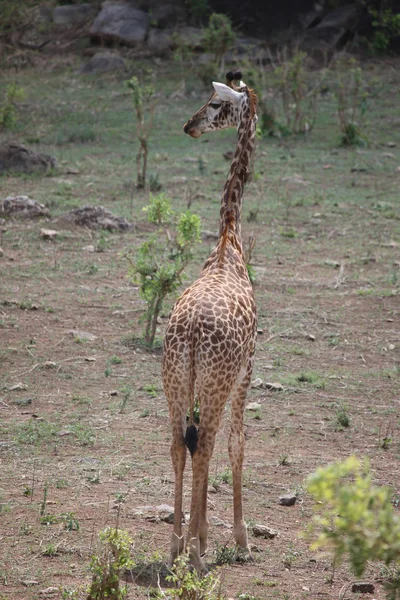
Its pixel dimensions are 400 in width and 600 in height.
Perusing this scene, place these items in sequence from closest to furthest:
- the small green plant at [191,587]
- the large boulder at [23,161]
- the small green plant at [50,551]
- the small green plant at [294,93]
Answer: the small green plant at [191,587]
the small green plant at [50,551]
the large boulder at [23,161]
the small green plant at [294,93]

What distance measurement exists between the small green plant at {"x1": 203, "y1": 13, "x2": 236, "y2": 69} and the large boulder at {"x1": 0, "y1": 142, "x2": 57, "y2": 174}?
6.99m

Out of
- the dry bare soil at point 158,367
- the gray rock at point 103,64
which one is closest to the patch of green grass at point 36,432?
the dry bare soil at point 158,367

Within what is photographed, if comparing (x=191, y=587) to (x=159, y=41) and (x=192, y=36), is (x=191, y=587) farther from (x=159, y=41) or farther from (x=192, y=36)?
(x=159, y=41)

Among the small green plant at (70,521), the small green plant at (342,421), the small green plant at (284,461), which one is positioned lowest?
the small green plant at (342,421)

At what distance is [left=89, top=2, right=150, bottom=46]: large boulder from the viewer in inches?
908

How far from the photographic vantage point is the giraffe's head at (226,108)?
668cm

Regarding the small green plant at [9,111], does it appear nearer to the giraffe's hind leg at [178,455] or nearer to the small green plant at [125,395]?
the small green plant at [125,395]

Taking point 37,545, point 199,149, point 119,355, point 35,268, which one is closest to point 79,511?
point 37,545

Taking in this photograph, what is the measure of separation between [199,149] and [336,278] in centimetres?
664

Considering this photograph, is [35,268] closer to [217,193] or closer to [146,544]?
[217,193]

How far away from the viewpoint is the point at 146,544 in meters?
5.36

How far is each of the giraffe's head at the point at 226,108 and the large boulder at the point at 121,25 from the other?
16.7 m

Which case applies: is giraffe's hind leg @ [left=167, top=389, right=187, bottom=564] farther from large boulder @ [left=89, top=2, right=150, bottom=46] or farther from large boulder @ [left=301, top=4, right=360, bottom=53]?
large boulder @ [left=89, top=2, right=150, bottom=46]

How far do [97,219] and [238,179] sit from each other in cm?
621
